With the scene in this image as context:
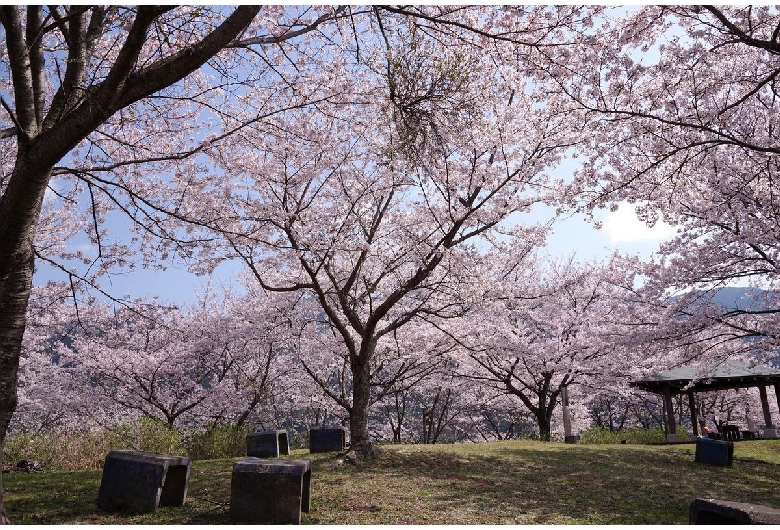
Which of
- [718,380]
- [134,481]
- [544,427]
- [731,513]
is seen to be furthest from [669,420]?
[134,481]

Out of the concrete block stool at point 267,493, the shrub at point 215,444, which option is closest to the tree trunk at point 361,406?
the shrub at point 215,444

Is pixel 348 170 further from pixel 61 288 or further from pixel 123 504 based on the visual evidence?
pixel 61 288

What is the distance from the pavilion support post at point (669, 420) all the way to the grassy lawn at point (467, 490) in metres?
5.14

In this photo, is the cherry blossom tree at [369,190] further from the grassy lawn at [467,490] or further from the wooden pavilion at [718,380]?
the wooden pavilion at [718,380]

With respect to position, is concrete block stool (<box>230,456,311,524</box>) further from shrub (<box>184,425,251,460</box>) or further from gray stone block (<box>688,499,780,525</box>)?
shrub (<box>184,425,251,460</box>)

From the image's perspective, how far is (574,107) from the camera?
7.54 meters

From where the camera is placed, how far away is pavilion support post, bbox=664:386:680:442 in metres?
16.9

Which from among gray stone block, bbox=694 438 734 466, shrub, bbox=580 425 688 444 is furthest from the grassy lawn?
shrub, bbox=580 425 688 444

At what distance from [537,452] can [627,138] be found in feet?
25.9

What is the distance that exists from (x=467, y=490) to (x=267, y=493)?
355 centimetres

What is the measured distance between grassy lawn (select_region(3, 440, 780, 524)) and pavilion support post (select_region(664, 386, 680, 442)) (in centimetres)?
514

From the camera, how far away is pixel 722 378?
18.0 m

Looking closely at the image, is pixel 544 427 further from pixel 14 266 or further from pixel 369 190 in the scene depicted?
pixel 14 266

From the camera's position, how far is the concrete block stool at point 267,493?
190 inches
